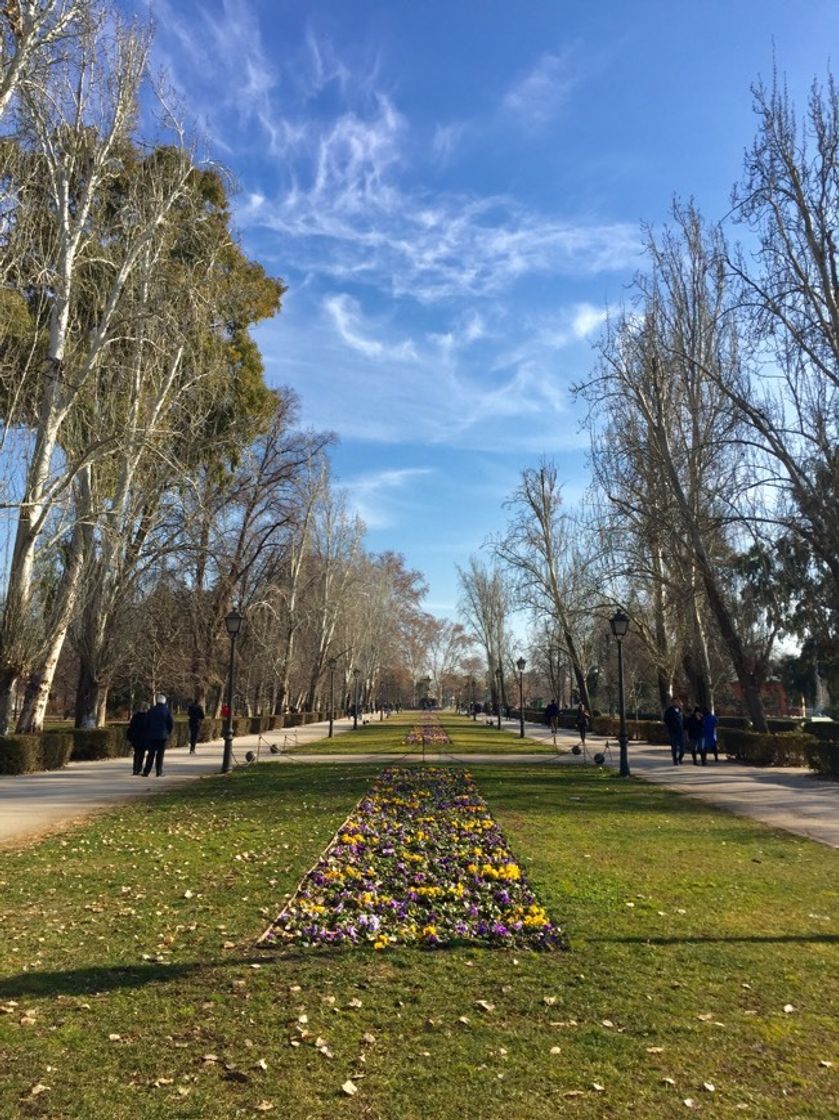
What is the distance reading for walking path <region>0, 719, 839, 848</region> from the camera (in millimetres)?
11781

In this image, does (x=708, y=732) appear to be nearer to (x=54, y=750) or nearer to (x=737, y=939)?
(x=54, y=750)

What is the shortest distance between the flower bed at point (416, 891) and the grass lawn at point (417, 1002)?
A: 0.24m

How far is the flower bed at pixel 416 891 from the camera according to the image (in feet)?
19.0

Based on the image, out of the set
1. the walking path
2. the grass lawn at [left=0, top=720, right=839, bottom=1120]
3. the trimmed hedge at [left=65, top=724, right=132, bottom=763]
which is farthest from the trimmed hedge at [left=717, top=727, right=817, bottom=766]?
the trimmed hedge at [left=65, top=724, right=132, bottom=763]

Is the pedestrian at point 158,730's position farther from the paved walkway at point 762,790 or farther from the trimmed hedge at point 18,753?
the paved walkway at point 762,790

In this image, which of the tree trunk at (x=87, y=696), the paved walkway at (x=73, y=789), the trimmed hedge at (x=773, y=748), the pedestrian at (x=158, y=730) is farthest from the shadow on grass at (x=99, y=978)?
the tree trunk at (x=87, y=696)

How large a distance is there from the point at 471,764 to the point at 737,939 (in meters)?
15.5

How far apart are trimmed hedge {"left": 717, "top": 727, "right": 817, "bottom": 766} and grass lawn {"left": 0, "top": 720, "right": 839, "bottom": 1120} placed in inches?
568

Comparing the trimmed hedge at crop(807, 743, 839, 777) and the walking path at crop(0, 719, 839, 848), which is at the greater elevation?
the trimmed hedge at crop(807, 743, 839, 777)

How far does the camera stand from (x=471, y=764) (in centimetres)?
2109

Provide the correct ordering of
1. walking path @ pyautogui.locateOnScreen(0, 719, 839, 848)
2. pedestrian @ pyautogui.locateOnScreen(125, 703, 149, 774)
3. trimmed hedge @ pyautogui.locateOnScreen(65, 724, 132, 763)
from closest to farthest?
walking path @ pyautogui.locateOnScreen(0, 719, 839, 848) < pedestrian @ pyautogui.locateOnScreen(125, 703, 149, 774) < trimmed hedge @ pyautogui.locateOnScreen(65, 724, 132, 763)

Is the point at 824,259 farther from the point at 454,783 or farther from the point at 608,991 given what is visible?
the point at 608,991

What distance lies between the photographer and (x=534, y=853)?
347 inches

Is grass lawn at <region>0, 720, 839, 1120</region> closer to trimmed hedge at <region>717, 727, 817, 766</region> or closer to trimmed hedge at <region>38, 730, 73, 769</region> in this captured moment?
trimmed hedge at <region>38, 730, 73, 769</region>
